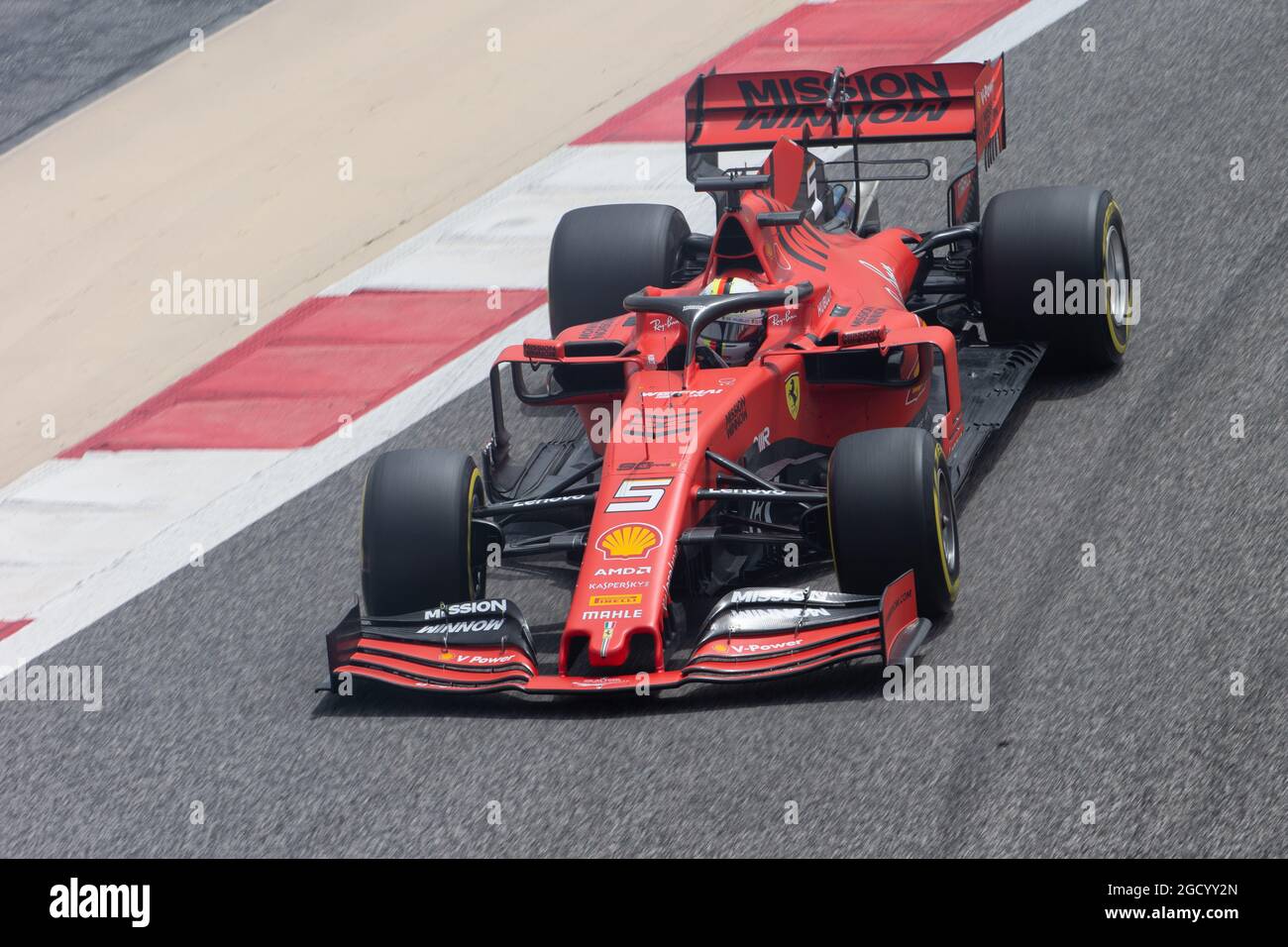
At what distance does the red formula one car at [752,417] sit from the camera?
6.46m

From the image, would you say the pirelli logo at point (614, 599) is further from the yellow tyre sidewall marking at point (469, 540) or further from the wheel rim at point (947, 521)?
the wheel rim at point (947, 521)

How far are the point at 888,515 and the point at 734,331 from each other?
1.58m

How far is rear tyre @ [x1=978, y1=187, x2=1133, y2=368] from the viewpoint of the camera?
8.56 metres

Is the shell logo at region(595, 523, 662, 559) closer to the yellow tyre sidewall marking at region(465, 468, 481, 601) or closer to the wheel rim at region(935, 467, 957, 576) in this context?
the yellow tyre sidewall marking at region(465, 468, 481, 601)

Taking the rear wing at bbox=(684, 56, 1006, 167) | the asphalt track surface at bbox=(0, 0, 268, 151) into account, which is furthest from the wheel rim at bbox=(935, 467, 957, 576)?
the asphalt track surface at bbox=(0, 0, 268, 151)

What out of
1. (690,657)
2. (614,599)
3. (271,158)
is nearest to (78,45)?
(271,158)

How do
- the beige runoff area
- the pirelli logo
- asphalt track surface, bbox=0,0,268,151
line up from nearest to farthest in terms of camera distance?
the pirelli logo < the beige runoff area < asphalt track surface, bbox=0,0,268,151

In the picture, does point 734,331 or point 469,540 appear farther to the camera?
point 734,331

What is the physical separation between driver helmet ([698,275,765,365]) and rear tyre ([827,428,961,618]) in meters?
1.21

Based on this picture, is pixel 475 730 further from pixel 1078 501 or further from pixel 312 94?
pixel 312 94

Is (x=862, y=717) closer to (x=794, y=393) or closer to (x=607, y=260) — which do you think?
(x=794, y=393)

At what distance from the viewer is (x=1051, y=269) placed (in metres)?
8.60

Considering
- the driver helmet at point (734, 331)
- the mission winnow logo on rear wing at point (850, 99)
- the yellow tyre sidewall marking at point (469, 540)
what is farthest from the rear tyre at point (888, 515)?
the mission winnow logo on rear wing at point (850, 99)

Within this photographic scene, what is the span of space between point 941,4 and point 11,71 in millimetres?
8473
